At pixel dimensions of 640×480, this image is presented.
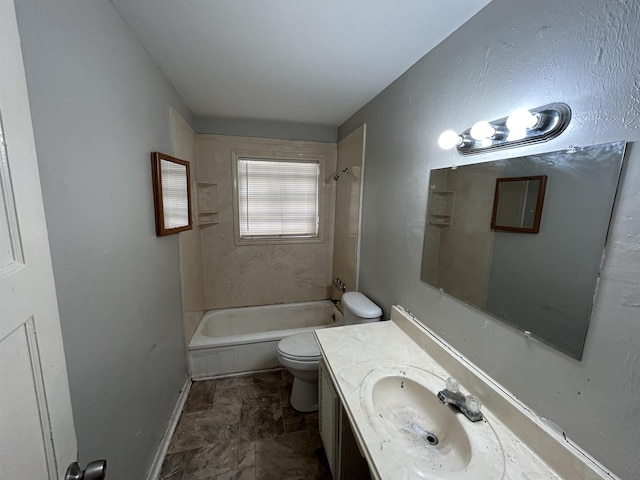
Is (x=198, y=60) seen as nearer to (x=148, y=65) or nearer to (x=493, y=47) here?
(x=148, y=65)

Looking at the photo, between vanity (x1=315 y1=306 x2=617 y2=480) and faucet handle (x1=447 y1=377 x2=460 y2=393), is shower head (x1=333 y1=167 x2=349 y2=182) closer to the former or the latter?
vanity (x1=315 y1=306 x2=617 y2=480)

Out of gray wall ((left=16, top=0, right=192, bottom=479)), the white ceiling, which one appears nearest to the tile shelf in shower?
the white ceiling

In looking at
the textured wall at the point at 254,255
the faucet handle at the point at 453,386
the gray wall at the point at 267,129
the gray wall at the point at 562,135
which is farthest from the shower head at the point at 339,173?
the faucet handle at the point at 453,386

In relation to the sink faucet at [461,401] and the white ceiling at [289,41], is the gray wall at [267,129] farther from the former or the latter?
the sink faucet at [461,401]

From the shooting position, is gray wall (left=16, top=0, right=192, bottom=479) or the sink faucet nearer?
gray wall (left=16, top=0, right=192, bottom=479)

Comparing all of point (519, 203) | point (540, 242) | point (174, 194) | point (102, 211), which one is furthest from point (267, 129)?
point (540, 242)

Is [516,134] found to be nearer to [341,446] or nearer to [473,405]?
[473,405]

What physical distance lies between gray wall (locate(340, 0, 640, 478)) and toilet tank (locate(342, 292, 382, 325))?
0.41m

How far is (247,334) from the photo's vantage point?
7.90 ft

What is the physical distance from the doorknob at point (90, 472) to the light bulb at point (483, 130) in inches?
57.7

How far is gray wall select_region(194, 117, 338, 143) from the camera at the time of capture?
8.13 ft

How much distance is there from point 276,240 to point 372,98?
5.44 ft

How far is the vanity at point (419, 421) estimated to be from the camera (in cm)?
75

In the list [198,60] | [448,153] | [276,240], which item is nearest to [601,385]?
[448,153]
